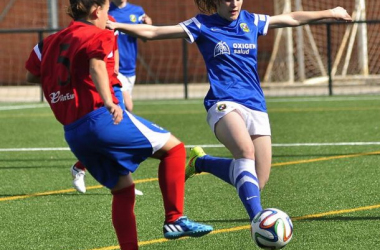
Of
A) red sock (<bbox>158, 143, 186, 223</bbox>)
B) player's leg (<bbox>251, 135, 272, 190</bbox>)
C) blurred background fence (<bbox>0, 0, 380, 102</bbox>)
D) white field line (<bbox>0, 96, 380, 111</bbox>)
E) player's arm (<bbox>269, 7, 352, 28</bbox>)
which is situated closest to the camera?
red sock (<bbox>158, 143, 186, 223</bbox>)

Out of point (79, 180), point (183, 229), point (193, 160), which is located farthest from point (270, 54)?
point (183, 229)

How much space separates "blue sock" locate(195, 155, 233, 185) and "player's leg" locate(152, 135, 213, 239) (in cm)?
105

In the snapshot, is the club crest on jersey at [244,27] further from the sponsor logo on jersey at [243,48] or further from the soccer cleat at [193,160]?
the soccer cleat at [193,160]

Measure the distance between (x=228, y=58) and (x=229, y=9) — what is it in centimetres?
34

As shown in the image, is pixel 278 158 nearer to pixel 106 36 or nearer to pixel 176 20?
pixel 106 36

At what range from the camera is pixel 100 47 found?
15.9 ft

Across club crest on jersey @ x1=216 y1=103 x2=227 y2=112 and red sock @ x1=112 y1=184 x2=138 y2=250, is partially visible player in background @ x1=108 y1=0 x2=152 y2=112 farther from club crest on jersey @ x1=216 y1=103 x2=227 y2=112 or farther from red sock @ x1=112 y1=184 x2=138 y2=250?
red sock @ x1=112 y1=184 x2=138 y2=250

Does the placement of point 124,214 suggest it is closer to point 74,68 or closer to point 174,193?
point 174,193

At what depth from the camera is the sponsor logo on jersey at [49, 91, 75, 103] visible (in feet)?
16.2

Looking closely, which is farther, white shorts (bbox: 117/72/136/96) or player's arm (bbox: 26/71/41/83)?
white shorts (bbox: 117/72/136/96)

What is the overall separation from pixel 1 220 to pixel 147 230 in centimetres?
125

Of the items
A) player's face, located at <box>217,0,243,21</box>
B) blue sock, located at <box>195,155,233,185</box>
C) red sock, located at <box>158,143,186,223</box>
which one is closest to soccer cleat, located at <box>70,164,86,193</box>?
blue sock, located at <box>195,155,233,185</box>

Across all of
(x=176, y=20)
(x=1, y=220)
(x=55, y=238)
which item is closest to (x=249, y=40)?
(x=55, y=238)

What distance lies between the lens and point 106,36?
4918 millimetres
